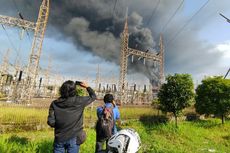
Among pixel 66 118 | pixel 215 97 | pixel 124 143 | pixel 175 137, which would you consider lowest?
pixel 175 137

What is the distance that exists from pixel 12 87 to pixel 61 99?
99.2 ft

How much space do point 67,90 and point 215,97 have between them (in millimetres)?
16831

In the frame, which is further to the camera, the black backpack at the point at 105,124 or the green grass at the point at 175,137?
the green grass at the point at 175,137

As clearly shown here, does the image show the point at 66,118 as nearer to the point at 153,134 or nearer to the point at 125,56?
the point at 153,134

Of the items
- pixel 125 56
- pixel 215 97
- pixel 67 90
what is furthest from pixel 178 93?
pixel 125 56

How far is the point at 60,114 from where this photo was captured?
3.42m

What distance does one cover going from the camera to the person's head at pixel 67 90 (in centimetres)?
348

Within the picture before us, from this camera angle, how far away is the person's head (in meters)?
3.48

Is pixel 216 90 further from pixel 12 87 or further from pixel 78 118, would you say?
pixel 12 87

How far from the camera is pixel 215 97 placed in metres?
17.5

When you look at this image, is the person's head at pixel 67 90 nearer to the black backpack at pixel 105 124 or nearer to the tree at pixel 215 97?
the black backpack at pixel 105 124

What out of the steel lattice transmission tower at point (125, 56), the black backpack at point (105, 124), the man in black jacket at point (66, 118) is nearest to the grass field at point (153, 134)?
the black backpack at point (105, 124)

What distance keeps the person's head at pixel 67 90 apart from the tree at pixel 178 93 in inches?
494

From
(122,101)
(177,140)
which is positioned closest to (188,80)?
(177,140)
